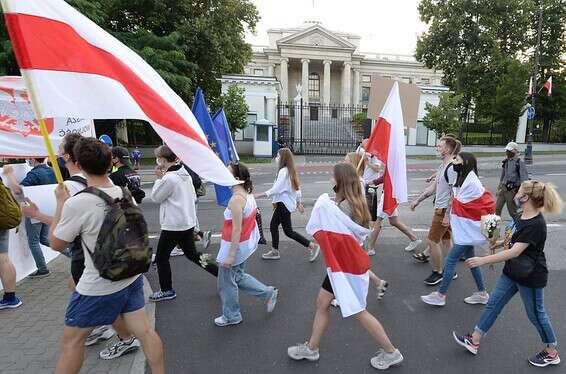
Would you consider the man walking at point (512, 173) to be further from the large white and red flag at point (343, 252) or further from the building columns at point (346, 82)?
the building columns at point (346, 82)

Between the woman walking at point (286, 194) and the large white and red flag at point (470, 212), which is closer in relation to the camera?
the large white and red flag at point (470, 212)

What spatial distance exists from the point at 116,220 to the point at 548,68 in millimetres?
43830

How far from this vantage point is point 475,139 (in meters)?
33.2

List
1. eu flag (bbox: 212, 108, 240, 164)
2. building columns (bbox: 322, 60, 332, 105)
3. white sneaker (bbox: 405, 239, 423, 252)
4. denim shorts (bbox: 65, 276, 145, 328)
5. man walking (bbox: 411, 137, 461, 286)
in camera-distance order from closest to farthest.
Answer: denim shorts (bbox: 65, 276, 145, 328), man walking (bbox: 411, 137, 461, 286), eu flag (bbox: 212, 108, 240, 164), white sneaker (bbox: 405, 239, 423, 252), building columns (bbox: 322, 60, 332, 105)

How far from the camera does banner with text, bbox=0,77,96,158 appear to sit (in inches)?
180

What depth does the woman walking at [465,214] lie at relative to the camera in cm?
434

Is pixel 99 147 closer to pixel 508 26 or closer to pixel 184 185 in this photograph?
pixel 184 185

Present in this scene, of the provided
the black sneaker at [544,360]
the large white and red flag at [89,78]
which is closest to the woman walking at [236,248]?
the large white and red flag at [89,78]

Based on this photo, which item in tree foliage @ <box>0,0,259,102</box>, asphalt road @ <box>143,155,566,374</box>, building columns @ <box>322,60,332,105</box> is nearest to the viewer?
asphalt road @ <box>143,155,566,374</box>

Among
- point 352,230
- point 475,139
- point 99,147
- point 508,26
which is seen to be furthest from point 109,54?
point 508,26

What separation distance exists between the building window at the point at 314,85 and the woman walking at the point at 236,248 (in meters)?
66.0

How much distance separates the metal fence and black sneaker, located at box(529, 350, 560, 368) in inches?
949

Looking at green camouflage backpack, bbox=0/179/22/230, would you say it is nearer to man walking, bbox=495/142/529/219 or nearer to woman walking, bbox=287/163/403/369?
woman walking, bbox=287/163/403/369

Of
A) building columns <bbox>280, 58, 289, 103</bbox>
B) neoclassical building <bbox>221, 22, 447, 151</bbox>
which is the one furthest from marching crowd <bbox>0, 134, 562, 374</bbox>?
building columns <bbox>280, 58, 289, 103</bbox>
